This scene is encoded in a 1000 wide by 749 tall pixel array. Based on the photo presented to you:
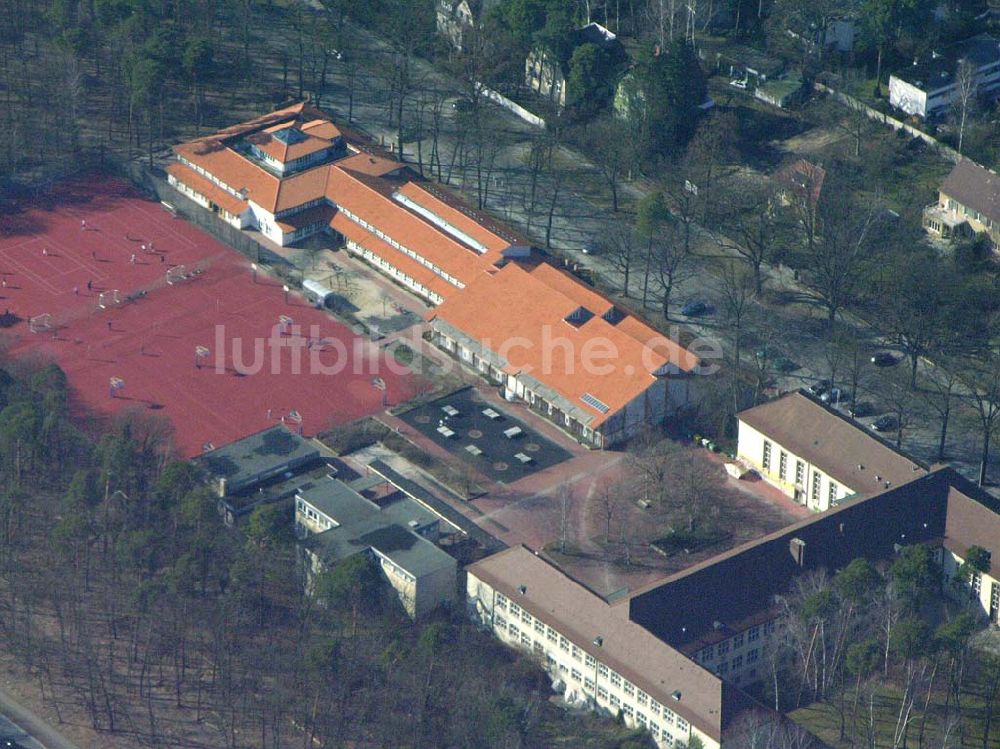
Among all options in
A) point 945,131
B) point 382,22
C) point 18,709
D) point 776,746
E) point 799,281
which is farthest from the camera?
point 382,22

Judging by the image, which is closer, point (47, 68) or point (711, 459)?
point (711, 459)

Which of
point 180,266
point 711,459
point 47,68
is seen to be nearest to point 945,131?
point 711,459

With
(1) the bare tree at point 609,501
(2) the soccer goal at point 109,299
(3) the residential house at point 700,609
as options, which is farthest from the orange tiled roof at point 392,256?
(3) the residential house at point 700,609

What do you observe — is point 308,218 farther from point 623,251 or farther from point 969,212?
point 969,212

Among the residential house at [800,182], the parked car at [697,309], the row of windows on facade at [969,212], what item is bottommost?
the parked car at [697,309]

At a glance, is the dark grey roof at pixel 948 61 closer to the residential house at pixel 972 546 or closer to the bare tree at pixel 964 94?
the bare tree at pixel 964 94

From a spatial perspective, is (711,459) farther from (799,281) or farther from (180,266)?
(180,266)
